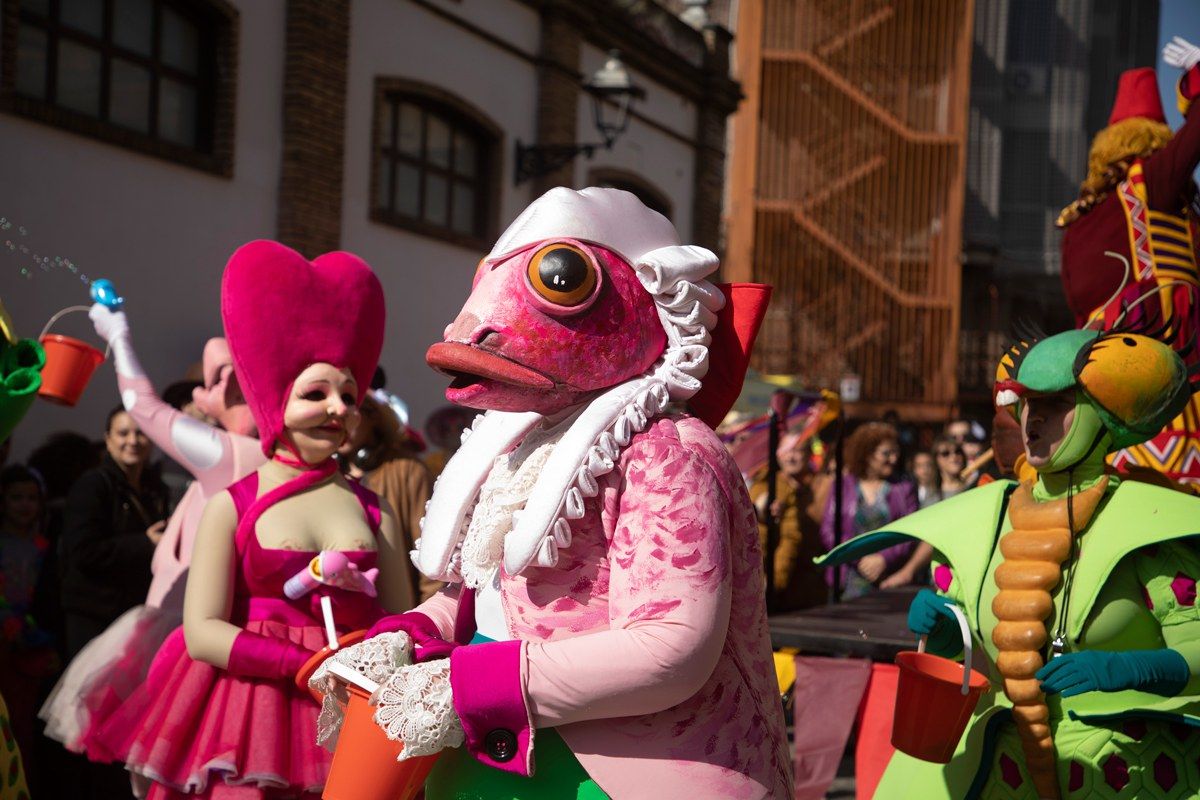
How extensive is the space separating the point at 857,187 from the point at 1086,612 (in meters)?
21.9

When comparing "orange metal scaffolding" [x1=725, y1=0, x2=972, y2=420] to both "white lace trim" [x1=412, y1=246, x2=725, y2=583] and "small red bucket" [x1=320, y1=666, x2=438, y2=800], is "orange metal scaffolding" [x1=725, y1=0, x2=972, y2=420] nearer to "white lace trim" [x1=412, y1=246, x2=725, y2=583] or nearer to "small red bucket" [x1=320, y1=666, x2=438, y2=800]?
"white lace trim" [x1=412, y1=246, x2=725, y2=583]

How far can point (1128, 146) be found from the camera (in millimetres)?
4926

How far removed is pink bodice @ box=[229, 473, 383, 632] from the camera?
343 cm

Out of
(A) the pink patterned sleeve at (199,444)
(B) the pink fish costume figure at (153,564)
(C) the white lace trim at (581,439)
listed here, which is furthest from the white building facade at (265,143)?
(C) the white lace trim at (581,439)

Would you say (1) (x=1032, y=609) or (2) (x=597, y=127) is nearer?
(1) (x=1032, y=609)

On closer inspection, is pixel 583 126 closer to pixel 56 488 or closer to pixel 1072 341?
pixel 56 488

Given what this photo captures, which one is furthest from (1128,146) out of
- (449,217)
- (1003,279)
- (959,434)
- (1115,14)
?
(1115,14)

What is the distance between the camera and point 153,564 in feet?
14.5

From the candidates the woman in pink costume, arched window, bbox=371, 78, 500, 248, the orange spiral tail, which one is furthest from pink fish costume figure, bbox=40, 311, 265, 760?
arched window, bbox=371, 78, 500, 248

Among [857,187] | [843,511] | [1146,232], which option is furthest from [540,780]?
[857,187]

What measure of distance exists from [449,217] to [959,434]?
16.6ft

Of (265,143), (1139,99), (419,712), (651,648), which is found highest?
(265,143)

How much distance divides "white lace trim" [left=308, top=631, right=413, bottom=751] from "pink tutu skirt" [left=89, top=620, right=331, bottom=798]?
0.95 metres

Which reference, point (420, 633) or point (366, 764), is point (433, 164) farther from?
point (366, 764)
